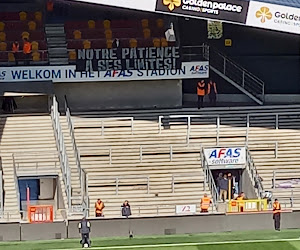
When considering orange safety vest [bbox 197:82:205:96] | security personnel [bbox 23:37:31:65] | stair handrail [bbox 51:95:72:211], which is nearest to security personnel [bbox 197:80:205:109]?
orange safety vest [bbox 197:82:205:96]

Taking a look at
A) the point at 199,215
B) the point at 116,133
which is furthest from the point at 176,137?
the point at 199,215

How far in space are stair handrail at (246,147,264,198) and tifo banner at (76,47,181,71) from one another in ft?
15.2

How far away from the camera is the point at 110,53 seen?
4112 centimetres

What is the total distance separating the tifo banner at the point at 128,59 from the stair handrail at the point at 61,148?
→ 5.95 ft

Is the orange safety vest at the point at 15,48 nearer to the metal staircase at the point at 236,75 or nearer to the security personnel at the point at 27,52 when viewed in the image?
the security personnel at the point at 27,52

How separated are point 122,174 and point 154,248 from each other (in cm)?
556

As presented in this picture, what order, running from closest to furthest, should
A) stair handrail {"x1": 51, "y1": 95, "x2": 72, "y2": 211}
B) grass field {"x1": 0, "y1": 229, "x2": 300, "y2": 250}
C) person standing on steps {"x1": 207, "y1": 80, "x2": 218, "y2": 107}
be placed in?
grass field {"x1": 0, "y1": 229, "x2": 300, "y2": 250} < stair handrail {"x1": 51, "y1": 95, "x2": 72, "y2": 211} < person standing on steps {"x1": 207, "y1": 80, "x2": 218, "y2": 107}

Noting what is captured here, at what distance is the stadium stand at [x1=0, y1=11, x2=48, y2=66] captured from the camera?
40406 mm

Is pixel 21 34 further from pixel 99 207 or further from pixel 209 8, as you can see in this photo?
pixel 99 207

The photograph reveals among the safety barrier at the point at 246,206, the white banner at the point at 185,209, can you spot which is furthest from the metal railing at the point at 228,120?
the white banner at the point at 185,209

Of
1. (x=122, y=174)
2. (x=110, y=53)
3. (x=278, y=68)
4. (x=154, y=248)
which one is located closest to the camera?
(x=154, y=248)

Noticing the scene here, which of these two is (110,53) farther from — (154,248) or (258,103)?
(154,248)

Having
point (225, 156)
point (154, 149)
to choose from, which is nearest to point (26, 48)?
point (154, 149)

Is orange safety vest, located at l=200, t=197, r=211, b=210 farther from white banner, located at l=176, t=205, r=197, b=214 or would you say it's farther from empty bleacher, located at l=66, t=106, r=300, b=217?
empty bleacher, located at l=66, t=106, r=300, b=217
